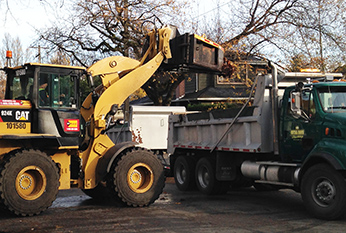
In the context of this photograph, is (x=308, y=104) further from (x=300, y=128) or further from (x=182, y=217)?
(x=182, y=217)

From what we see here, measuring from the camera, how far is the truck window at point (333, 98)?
26.7ft

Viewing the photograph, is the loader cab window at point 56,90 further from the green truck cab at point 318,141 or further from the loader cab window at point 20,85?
the green truck cab at point 318,141

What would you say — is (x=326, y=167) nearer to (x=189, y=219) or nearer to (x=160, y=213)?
(x=189, y=219)

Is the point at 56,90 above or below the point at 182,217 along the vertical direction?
above

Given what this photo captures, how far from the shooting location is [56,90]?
8875 millimetres

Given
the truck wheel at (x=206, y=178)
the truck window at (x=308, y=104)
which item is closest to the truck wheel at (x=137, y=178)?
the truck wheel at (x=206, y=178)

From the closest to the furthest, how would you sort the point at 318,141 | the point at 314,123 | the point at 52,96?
the point at 318,141 < the point at 314,123 < the point at 52,96

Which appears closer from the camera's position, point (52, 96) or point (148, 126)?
point (52, 96)

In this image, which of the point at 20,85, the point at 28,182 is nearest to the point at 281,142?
the point at 28,182

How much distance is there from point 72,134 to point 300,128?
4452mm

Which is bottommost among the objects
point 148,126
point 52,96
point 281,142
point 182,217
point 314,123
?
point 182,217

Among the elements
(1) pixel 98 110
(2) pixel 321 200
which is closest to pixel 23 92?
(1) pixel 98 110

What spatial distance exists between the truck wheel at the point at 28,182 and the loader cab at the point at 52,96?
0.58m

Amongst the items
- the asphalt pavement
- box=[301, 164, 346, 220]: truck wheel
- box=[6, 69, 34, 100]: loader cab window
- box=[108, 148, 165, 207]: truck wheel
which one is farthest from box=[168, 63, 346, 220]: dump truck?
box=[6, 69, 34, 100]: loader cab window
